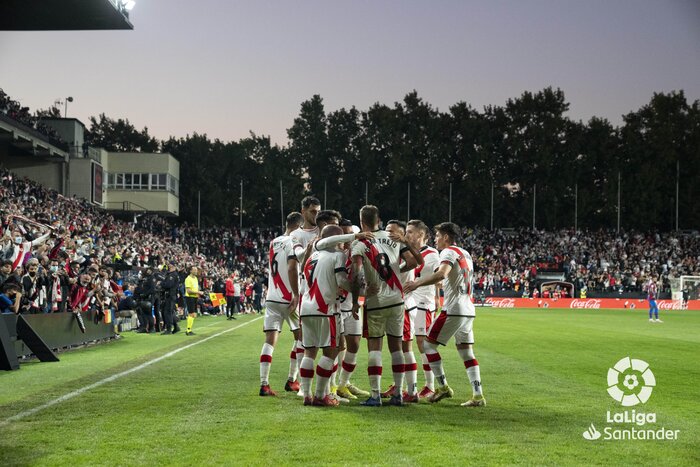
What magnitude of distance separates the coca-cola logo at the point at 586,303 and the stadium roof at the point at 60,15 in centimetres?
4011

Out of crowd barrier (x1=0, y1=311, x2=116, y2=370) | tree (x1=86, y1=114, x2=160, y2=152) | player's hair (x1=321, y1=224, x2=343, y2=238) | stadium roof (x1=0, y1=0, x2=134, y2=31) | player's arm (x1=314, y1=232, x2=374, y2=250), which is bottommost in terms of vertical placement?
crowd barrier (x1=0, y1=311, x2=116, y2=370)

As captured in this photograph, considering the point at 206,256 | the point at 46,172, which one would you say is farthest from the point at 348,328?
the point at 206,256

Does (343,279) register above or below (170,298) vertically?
above

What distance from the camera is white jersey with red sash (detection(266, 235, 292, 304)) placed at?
11.6 metres

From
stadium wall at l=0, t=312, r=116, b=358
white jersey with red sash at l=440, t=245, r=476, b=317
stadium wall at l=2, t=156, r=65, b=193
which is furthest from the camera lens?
stadium wall at l=2, t=156, r=65, b=193

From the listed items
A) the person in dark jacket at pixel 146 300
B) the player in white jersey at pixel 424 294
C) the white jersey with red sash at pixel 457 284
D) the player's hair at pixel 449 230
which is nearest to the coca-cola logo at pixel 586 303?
the person in dark jacket at pixel 146 300

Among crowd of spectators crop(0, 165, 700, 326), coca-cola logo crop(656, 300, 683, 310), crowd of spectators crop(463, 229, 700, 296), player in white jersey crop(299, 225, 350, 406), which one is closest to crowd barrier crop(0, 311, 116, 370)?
crowd of spectators crop(0, 165, 700, 326)

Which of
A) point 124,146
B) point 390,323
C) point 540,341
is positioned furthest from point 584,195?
point 390,323

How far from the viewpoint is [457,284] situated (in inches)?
427

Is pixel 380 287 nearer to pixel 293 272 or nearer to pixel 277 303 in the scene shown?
pixel 293 272

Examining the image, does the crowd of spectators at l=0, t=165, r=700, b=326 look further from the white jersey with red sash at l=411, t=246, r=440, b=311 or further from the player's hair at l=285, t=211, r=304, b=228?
the white jersey with red sash at l=411, t=246, r=440, b=311

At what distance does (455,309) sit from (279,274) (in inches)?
101

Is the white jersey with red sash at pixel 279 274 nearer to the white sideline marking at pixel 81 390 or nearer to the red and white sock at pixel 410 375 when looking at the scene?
the red and white sock at pixel 410 375

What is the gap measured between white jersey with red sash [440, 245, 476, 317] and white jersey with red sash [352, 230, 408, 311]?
0.70 meters
